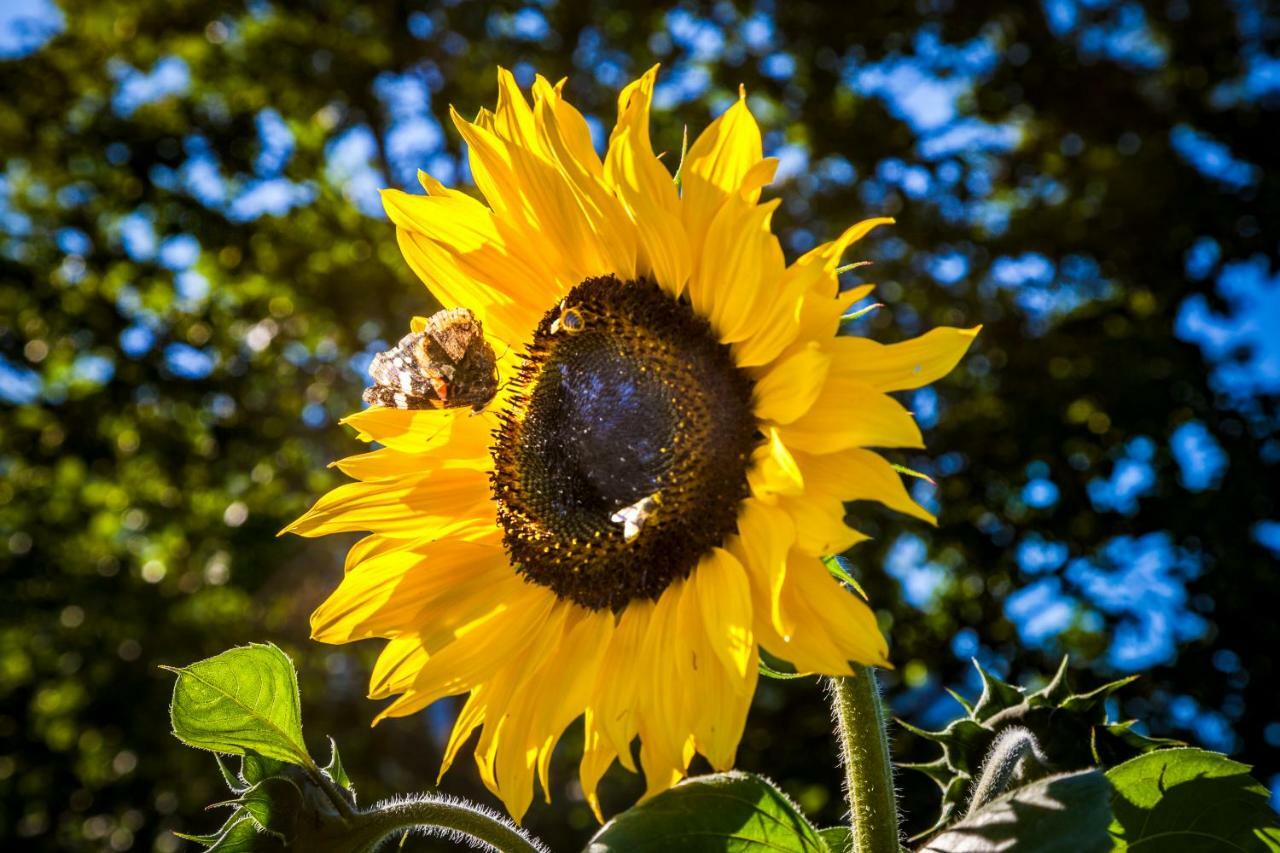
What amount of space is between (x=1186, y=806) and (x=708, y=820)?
438 mm

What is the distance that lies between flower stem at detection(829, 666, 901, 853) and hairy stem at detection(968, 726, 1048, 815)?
0.25ft

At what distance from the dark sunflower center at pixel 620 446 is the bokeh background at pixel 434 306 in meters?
3.47

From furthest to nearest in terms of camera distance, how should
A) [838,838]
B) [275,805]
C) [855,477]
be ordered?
[838,838]
[275,805]
[855,477]

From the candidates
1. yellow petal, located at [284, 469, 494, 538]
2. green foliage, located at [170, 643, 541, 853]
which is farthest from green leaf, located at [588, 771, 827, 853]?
yellow petal, located at [284, 469, 494, 538]

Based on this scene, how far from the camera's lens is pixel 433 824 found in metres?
1.18

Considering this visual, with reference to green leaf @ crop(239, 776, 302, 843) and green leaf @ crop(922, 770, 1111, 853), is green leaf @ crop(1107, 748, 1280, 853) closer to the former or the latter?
green leaf @ crop(922, 770, 1111, 853)

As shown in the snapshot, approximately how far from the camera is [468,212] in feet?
4.76

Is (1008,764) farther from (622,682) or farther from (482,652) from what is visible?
(482,652)

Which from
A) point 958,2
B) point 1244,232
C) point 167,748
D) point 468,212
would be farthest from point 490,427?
point 958,2

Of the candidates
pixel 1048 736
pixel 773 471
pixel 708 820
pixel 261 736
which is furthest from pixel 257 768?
pixel 1048 736

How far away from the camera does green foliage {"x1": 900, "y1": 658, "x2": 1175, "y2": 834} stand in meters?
1.26

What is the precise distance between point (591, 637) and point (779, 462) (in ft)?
1.18

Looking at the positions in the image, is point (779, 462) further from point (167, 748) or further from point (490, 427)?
point (167, 748)

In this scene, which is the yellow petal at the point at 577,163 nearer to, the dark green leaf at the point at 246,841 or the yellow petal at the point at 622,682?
the yellow petal at the point at 622,682
